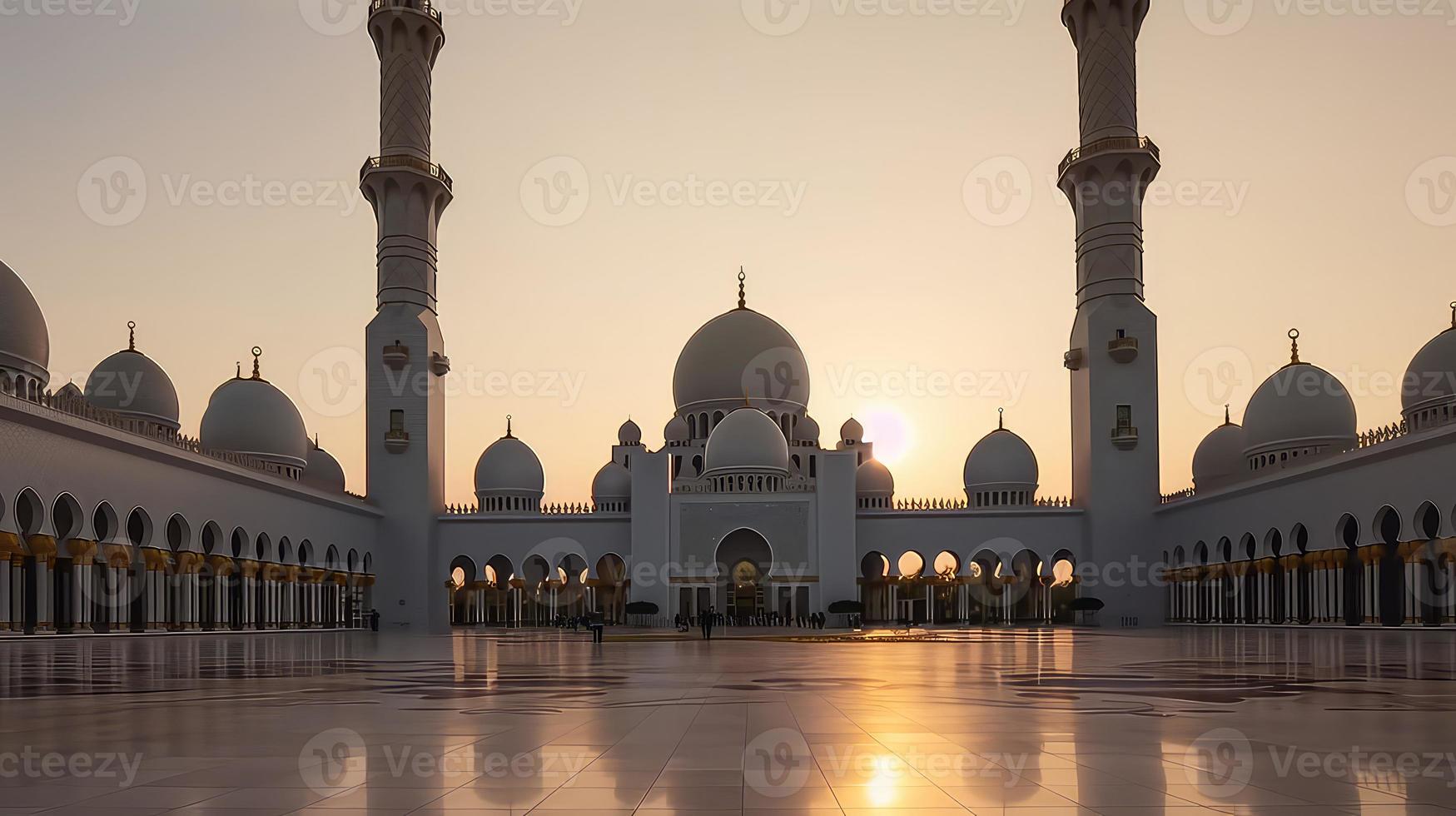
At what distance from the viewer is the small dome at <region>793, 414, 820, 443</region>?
5038cm

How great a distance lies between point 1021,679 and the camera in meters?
11.3

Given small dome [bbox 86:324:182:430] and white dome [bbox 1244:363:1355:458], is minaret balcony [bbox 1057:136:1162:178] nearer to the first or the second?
white dome [bbox 1244:363:1355:458]

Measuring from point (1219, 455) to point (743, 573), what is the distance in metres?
17.0

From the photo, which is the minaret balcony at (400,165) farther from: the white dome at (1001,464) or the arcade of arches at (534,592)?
the white dome at (1001,464)

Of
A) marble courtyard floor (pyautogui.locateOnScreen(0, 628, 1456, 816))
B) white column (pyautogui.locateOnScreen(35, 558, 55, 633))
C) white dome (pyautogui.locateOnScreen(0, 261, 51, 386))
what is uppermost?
white dome (pyautogui.locateOnScreen(0, 261, 51, 386))

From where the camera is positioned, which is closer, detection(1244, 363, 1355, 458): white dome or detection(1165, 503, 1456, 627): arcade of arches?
detection(1165, 503, 1456, 627): arcade of arches

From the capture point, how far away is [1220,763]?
556 cm

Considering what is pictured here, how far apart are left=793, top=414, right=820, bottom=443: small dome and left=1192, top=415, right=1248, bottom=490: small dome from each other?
14.0 meters

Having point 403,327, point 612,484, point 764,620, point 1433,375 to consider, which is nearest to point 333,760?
point 1433,375

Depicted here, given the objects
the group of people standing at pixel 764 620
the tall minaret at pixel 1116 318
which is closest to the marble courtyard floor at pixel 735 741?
the group of people standing at pixel 764 620

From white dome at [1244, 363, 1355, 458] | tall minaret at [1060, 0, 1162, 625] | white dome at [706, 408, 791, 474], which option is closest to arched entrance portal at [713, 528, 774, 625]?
white dome at [706, 408, 791, 474]

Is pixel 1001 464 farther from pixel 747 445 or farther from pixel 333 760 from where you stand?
pixel 333 760

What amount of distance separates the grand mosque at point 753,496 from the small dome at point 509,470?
107 mm

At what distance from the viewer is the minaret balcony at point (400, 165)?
140 ft
